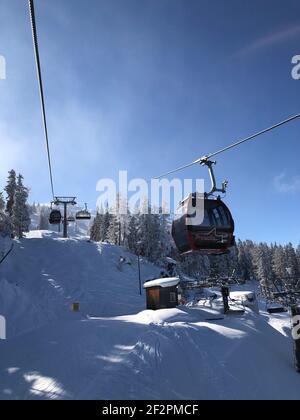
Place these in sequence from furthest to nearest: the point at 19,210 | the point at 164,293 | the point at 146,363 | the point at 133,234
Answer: the point at 133,234 → the point at 19,210 → the point at 164,293 → the point at 146,363

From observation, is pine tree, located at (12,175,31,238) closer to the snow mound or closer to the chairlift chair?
the chairlift chair

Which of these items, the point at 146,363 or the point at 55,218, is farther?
the point at 55,218

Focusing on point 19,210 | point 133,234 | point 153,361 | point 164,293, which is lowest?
point 153,361

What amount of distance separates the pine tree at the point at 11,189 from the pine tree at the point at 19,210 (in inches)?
76.2

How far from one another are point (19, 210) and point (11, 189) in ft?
18.0

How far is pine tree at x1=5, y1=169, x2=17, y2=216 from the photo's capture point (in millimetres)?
61384

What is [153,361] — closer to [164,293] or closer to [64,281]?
[164,293]

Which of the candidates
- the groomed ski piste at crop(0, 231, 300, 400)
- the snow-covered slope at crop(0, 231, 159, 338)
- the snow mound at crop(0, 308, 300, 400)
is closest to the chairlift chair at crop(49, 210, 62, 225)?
the snow-covered slope at crop(0, 231, 159, 338)

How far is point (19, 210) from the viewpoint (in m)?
59.5

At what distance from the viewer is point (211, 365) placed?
423 inches

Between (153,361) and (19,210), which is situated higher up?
(19,210)

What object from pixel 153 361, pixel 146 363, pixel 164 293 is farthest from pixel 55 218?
pixel 146 363

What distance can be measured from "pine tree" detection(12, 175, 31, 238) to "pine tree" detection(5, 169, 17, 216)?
194 centimetres
